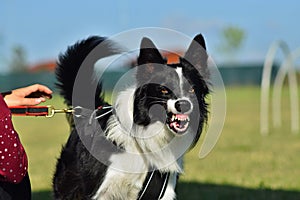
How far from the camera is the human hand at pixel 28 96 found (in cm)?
480

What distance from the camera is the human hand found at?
480 centimetres

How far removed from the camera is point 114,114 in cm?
573

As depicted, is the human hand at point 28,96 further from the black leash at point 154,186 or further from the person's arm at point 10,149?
the black leash at point 154,186

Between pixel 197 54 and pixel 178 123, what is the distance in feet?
2.36

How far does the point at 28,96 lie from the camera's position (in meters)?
5.16

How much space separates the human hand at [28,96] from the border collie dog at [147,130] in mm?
765

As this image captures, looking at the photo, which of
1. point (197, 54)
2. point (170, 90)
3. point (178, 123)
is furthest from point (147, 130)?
point (197, 54)

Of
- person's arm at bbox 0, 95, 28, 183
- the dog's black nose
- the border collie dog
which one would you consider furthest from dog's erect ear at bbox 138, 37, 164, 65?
person's arm at bbox 0, 95, 28, 183

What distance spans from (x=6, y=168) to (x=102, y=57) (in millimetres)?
2478

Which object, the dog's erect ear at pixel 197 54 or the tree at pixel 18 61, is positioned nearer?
the dog's erect ear at pixel 197 54

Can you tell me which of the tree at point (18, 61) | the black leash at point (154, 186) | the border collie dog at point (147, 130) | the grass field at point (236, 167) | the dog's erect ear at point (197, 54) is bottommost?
the tree at point (18, 61)

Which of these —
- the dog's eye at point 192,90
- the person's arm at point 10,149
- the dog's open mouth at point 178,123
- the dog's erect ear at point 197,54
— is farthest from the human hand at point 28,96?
the dog's erect ear at point 197,54

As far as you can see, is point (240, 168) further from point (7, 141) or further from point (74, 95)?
point (7, 141)

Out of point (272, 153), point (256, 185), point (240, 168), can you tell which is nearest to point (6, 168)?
point (256, 185)
